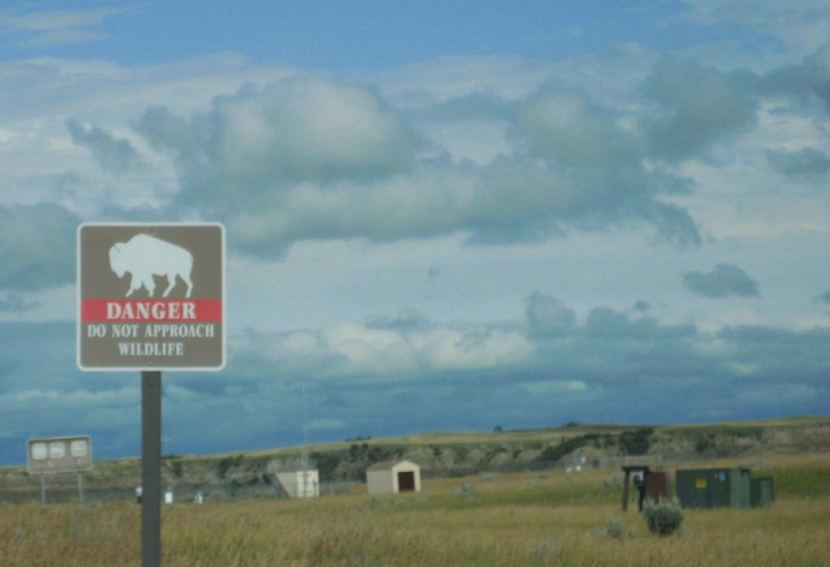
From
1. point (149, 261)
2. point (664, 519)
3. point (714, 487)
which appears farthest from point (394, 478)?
point (149, 261)

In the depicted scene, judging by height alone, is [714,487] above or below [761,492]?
above

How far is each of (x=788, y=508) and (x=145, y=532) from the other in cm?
4107

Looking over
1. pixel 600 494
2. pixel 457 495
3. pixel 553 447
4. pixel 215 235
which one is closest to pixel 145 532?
pixel 215 235

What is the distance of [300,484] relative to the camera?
101 meters

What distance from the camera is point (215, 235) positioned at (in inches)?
379

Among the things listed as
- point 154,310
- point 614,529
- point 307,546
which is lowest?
point 614,529

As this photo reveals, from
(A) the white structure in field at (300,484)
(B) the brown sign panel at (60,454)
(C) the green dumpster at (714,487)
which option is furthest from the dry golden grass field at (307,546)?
(A) the white structure in field at (300,484)

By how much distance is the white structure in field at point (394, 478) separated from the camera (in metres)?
98.1

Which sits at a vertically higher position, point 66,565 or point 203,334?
point 203,334

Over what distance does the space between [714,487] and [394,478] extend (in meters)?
48.9

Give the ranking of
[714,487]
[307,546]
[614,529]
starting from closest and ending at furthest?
[307,546] < [614,529] < [714,487]

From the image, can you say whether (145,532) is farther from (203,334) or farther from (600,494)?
(600,494)

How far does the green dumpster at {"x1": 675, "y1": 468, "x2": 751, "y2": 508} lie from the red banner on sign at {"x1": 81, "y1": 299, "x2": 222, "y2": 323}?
4317cm

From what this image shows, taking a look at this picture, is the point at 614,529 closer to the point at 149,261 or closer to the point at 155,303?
the point at 155,303
